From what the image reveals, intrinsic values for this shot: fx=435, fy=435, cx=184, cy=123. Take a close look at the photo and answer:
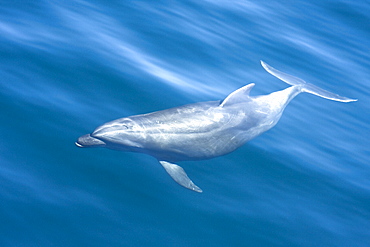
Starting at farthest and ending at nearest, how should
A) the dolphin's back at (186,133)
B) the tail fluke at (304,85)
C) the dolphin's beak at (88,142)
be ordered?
the tail fluke at (304,85), the dolphin's back at (186,133), the dolphin's beak at (88,142)

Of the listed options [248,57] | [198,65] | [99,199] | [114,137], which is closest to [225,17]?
[248,57]

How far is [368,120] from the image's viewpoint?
11.1 meters

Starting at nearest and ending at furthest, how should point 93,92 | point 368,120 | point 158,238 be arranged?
point 158,238 → point 93,92 → point 368,120

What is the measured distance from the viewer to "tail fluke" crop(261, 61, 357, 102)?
1112 centimetres

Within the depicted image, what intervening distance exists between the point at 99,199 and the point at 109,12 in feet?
24.1

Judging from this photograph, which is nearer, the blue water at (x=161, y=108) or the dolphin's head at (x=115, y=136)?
the blue water at (x=161, y=108)

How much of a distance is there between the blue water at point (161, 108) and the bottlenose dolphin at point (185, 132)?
0.78 feet

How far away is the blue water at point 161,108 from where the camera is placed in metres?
7.09

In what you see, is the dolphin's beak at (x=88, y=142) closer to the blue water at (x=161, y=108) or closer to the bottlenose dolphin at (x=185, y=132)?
the bottlenose dolphin at (x=185, y=132)

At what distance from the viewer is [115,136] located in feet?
26.4

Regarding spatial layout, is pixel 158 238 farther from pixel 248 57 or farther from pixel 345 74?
pixel 345 74

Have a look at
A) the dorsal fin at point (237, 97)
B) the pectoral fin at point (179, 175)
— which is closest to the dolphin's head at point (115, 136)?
the pectoral fin at point (179, 175)

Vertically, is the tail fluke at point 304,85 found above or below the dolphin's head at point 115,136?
above

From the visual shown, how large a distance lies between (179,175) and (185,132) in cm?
93
